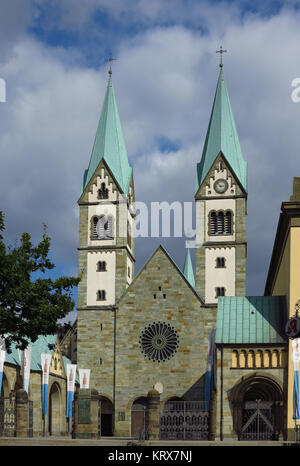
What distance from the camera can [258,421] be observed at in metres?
35.2

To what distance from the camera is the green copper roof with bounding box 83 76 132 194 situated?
62188mm

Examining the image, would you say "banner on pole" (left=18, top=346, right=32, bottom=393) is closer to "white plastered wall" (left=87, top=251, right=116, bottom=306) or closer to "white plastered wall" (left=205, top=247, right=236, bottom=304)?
"white plastered wall" (left=87, top=251, right=116, bottom=306)

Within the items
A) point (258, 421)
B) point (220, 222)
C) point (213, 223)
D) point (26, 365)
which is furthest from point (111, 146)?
point (258, 421)

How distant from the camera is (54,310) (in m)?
27.8

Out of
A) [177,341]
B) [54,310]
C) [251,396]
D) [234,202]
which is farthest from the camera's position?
[234,202]

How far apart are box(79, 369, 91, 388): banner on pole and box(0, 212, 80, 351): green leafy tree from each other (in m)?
26.7

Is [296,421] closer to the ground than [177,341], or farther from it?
closer to the ground

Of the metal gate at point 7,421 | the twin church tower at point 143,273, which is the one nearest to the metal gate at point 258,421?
the metal gate at point 7,421

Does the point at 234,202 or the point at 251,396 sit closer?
the point at 251,396

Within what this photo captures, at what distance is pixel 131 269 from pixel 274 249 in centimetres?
1910

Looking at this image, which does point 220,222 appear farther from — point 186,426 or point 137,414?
point 186,426
